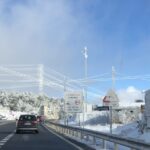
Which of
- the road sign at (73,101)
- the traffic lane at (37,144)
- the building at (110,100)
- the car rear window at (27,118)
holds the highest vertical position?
the road sign at (73,101)

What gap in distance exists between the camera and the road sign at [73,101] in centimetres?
4731

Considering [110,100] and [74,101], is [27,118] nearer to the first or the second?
[74,101]

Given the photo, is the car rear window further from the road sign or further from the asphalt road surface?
the asphalt road surface

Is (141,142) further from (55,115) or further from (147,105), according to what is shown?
(55,115)

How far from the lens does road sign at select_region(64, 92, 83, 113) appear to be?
4731 centimetres

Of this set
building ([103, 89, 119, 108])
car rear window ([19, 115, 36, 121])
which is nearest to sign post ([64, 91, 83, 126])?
car rear window ([19, 115, 36, 121])

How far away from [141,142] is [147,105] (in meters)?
29.5

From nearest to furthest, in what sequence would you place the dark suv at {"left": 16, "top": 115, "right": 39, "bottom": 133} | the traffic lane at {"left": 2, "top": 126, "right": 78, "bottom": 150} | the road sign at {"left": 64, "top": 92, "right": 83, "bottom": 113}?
the traffic lane at {"left": 2, "top": 126, "right": 78, "bottom": 150}
the road sign at {"left": 64, "top": 92, "right": 83, "bottom": 113}
the dark suv at {"left": 16, "top": 115, "right": 39, "bottom": 133}

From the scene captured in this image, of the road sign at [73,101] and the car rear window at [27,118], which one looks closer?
the road sign at [73,101]

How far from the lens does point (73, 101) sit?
47531mm

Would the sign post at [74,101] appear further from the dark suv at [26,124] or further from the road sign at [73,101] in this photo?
the dark suv at [26,124]

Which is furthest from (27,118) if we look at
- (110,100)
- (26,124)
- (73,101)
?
(110,100)

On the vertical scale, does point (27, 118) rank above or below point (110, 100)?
above

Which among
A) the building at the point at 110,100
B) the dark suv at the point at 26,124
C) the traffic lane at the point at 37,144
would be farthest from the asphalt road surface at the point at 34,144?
the dark suv at the point at 26,124
